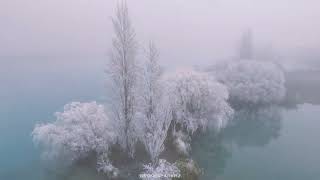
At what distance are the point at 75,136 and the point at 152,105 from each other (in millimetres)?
3969

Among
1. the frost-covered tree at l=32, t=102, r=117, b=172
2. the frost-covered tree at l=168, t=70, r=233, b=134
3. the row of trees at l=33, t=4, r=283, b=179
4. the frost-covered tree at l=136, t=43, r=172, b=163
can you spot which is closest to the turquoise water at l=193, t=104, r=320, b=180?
the frost-covered tree at l=168, t=70, r=233, b=134

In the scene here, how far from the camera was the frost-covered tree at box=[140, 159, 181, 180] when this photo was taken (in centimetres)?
1441

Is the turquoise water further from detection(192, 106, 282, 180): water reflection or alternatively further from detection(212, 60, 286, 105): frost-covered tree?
detection(212, 60, 286, 105): frost-covered tree

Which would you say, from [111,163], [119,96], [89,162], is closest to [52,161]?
[89,162]

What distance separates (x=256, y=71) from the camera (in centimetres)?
3400

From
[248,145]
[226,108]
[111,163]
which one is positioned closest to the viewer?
[111,163]

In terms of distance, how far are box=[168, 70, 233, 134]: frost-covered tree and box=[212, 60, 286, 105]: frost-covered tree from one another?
9336 mm

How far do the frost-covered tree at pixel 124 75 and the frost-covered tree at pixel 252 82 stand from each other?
17.0 meters

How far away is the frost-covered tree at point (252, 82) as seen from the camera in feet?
104

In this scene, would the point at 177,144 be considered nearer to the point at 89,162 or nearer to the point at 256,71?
the point at 89,162

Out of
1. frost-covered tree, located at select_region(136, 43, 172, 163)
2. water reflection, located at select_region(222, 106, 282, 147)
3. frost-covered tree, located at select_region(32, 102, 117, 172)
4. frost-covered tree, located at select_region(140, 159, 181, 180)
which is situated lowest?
water reflection, located at select_region(222, 106, 282, 147)

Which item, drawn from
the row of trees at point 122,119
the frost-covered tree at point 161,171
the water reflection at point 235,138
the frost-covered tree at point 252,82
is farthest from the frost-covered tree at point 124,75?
the frost-covered tree at point 252,82

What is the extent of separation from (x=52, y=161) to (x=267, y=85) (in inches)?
844

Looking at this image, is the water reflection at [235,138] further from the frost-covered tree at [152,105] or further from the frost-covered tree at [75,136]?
the frost-covered tree at [75,136]
